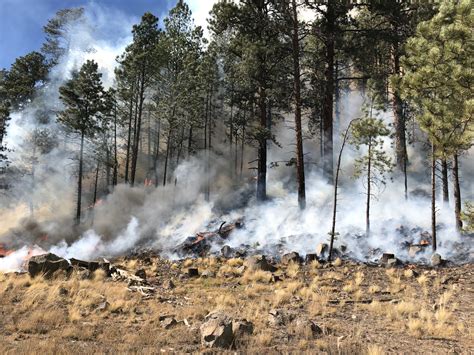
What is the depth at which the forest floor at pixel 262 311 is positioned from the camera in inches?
300

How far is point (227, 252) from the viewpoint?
20.0 m

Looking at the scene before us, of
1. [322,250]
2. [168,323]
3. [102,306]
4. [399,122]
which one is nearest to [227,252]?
[322,250]

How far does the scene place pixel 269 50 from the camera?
20.9 m

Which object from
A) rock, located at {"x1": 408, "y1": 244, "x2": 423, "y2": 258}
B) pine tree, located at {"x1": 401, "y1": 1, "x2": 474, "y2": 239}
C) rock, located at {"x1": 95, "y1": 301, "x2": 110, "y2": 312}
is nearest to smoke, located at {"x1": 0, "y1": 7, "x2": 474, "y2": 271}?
rock, located at {"x1": 408, "y1": 244, "x2": 423, "y2": 258}

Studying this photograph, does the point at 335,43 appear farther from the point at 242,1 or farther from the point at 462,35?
the point at 462,35

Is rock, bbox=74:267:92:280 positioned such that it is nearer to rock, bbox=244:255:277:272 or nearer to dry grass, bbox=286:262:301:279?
rock, bbox=244:255:277:272

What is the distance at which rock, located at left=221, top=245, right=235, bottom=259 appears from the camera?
19766 millimetres

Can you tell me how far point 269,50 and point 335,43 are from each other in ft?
12.1

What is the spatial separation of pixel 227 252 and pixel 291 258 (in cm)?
382

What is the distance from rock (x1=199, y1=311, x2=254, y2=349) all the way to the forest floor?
0.52ft

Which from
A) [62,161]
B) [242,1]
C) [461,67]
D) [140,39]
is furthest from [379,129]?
[62,161]

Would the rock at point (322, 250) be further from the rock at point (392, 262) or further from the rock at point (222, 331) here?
the rock at point (222, 331)

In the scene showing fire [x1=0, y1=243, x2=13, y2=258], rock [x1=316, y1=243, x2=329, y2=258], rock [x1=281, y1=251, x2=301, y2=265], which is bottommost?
fire [x1=0, y1=243, x2=13, y2=258]

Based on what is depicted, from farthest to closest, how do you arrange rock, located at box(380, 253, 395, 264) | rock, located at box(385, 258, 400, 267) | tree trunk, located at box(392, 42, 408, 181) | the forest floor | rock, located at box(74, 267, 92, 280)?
tree trunk, located at box(392, 42, 408, 181)
rock, located at box(380, 253, 395, 264)
rock, located at box(385, 258, 400, 267)
rock, located at box(74, 267, 92, 280)
the forest floor
